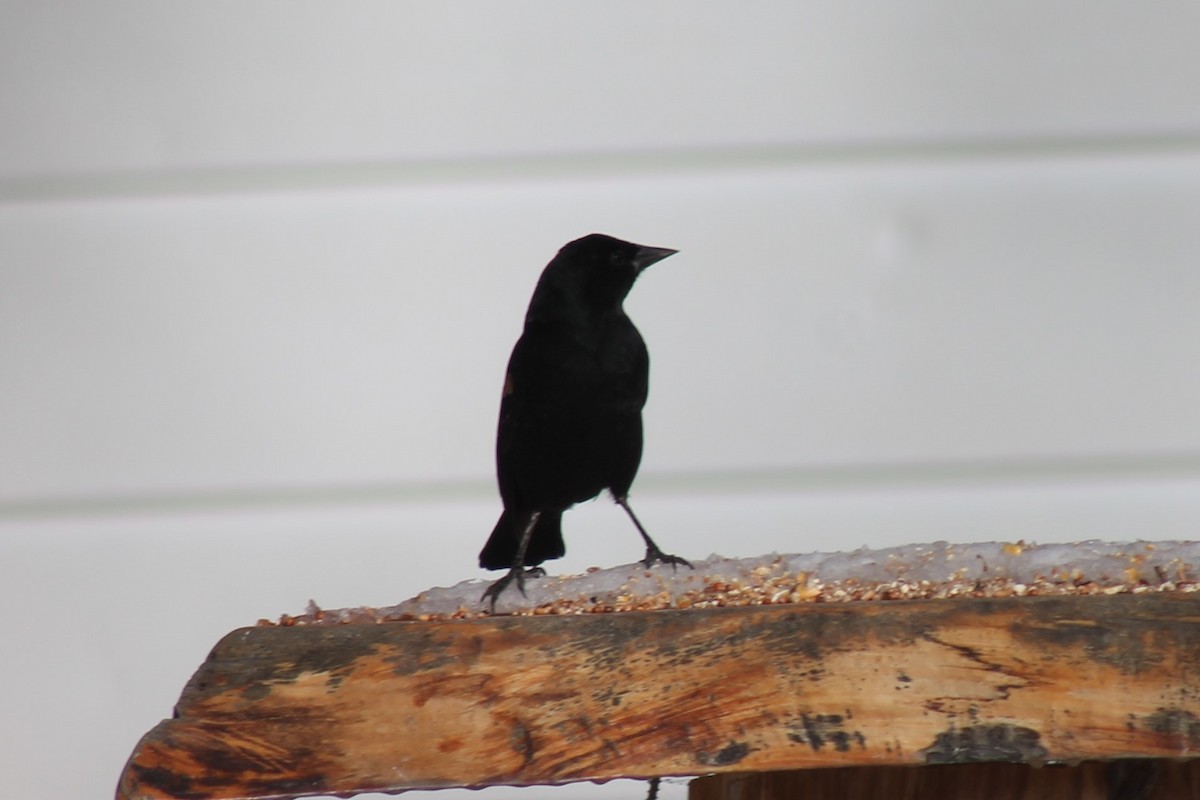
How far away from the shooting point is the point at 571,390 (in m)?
1.76

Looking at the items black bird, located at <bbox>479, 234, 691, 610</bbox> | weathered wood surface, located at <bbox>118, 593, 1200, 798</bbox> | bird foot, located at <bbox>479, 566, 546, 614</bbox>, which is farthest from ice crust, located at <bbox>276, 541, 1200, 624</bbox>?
black bird, located at <bbox>479, 234, 691, 610</bbox>

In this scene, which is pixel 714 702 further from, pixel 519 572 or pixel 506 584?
pixel 519 572

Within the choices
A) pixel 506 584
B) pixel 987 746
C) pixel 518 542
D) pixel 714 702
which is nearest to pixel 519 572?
pixel 506 584

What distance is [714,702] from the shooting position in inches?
Answer: 37.2

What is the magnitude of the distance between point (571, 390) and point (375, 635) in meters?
0.79

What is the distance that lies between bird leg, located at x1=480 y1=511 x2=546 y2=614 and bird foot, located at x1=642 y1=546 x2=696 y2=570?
0.53ft

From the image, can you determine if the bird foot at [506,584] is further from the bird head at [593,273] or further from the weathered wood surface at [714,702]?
the bird head at [593,273]

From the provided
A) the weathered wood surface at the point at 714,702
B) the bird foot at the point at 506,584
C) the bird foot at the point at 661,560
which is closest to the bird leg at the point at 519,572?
the bird foot at the point at 506,584

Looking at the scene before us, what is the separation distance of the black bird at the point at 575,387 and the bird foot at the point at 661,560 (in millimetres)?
29

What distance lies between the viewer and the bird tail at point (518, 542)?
6.07 feet

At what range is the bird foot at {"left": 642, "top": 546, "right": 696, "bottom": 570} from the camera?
1420 millimetres

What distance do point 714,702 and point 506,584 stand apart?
55 centimetres

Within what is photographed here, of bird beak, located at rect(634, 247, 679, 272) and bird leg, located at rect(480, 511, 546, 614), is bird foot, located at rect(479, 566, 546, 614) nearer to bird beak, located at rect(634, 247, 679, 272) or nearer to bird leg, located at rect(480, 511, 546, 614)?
bird leg, located at rect(480, 511, 546, 614)

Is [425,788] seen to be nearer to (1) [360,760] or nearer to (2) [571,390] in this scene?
(1) [360,760]
